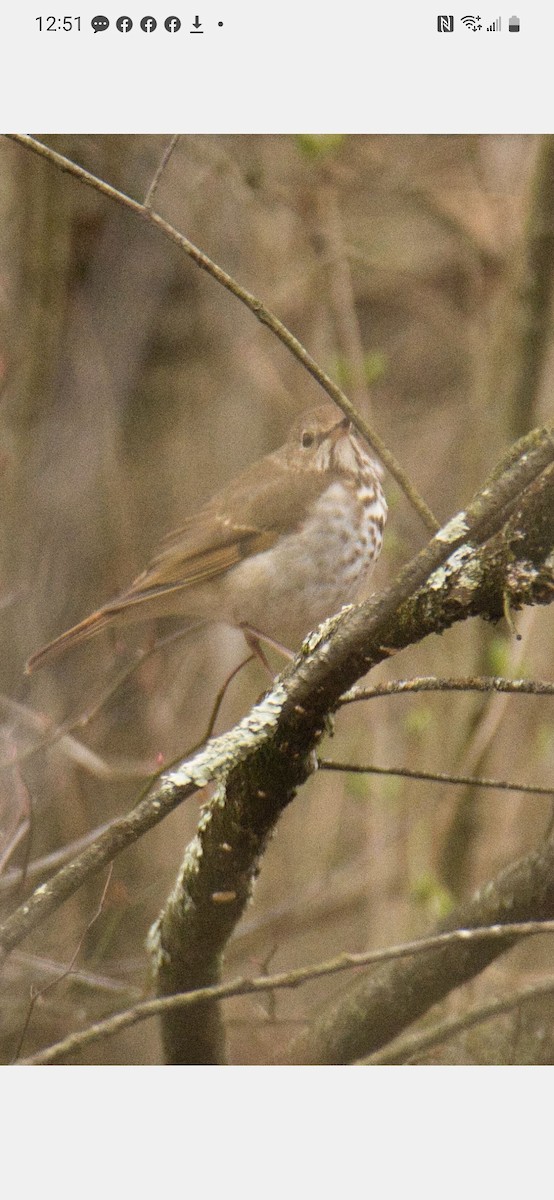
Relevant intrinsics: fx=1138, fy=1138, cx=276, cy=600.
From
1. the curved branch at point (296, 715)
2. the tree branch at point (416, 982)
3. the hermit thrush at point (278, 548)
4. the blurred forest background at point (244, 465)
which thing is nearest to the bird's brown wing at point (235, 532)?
the hermit thrush at point (278, 548)

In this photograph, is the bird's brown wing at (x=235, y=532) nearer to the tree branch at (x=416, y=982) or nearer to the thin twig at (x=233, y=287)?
the thin twig at (x=233, y=287)

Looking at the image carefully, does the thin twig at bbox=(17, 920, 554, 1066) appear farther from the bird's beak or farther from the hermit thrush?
the bird's beak

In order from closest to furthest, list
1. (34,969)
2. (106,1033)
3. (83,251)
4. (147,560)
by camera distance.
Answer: (106,1033) < (34,969) < (147,560) < (83,251)

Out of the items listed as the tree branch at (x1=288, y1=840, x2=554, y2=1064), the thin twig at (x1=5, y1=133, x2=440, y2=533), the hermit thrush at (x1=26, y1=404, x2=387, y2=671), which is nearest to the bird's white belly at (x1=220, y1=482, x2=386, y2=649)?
the hermit thrush at (x1=26, y1=404, x2=387, y2=671)

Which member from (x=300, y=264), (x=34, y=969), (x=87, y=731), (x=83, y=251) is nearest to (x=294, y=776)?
(x=34, y=969)

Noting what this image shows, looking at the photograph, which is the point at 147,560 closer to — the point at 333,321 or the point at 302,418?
the point at 302,418

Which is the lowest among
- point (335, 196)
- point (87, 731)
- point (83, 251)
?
point (87, 731)

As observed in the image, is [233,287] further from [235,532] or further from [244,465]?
[244,465]
